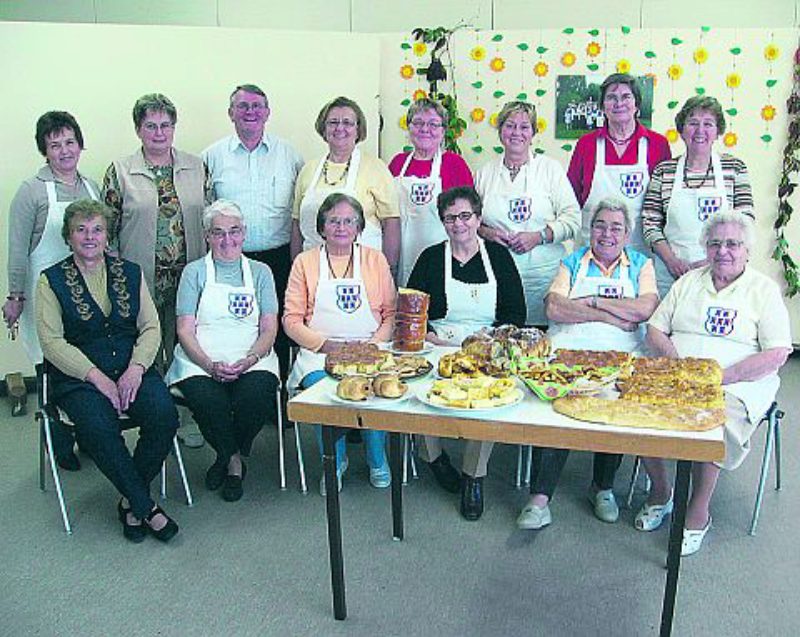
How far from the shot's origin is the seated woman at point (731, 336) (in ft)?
7.93

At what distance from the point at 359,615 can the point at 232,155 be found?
6.66 ft

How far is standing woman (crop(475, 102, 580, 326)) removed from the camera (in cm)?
317

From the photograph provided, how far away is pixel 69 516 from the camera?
2.78 meters

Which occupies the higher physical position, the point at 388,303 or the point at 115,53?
the point at 115,53

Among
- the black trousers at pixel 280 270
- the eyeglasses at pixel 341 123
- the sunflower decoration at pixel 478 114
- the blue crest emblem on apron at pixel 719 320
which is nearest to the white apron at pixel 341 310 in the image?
the black trousers at pixel 280 270

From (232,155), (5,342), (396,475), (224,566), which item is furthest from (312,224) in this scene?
(5,342)

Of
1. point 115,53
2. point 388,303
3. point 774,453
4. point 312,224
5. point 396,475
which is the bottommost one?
point 774,453

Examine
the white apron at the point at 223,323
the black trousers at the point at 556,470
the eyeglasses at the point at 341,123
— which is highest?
the eyeglasses at the point at 341,123

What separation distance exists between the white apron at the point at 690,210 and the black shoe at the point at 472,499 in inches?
49.7

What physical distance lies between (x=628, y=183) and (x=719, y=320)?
0.91 metres

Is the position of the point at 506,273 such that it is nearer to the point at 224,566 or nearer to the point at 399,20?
the point at 224,566

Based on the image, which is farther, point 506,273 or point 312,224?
point 312,224

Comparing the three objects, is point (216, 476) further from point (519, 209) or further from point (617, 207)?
point (617, 207)

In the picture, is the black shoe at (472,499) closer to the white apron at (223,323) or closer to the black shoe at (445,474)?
the black shoe at (445,474)
